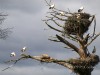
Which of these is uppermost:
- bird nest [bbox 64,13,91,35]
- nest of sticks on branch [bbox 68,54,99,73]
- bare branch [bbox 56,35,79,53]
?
bird nest [bbox 64,13,91,35]

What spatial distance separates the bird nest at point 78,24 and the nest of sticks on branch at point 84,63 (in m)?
2.08

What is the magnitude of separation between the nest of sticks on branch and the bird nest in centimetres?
208

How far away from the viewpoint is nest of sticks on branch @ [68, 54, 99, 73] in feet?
72.1

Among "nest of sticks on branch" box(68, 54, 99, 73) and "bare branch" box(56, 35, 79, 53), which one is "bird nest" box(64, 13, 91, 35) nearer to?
"bare branch" box(56, 35, 79, 53)

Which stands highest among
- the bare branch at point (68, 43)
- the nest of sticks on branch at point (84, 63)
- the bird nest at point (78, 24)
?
the bird nest at point (78, 24)

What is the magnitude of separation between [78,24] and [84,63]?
274 cm

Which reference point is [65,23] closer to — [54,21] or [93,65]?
[54,21]

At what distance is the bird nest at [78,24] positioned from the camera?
23.3 meters

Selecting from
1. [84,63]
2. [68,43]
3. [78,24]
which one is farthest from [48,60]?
[78,24]

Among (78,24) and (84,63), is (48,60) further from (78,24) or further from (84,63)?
(78,24)

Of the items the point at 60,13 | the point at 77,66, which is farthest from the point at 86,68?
the point at 60,13

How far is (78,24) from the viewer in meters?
23.6

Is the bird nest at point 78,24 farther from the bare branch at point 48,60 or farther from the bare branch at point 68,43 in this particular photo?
the bare branch at point 48,60

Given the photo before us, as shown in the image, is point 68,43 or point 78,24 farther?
point 78,24
